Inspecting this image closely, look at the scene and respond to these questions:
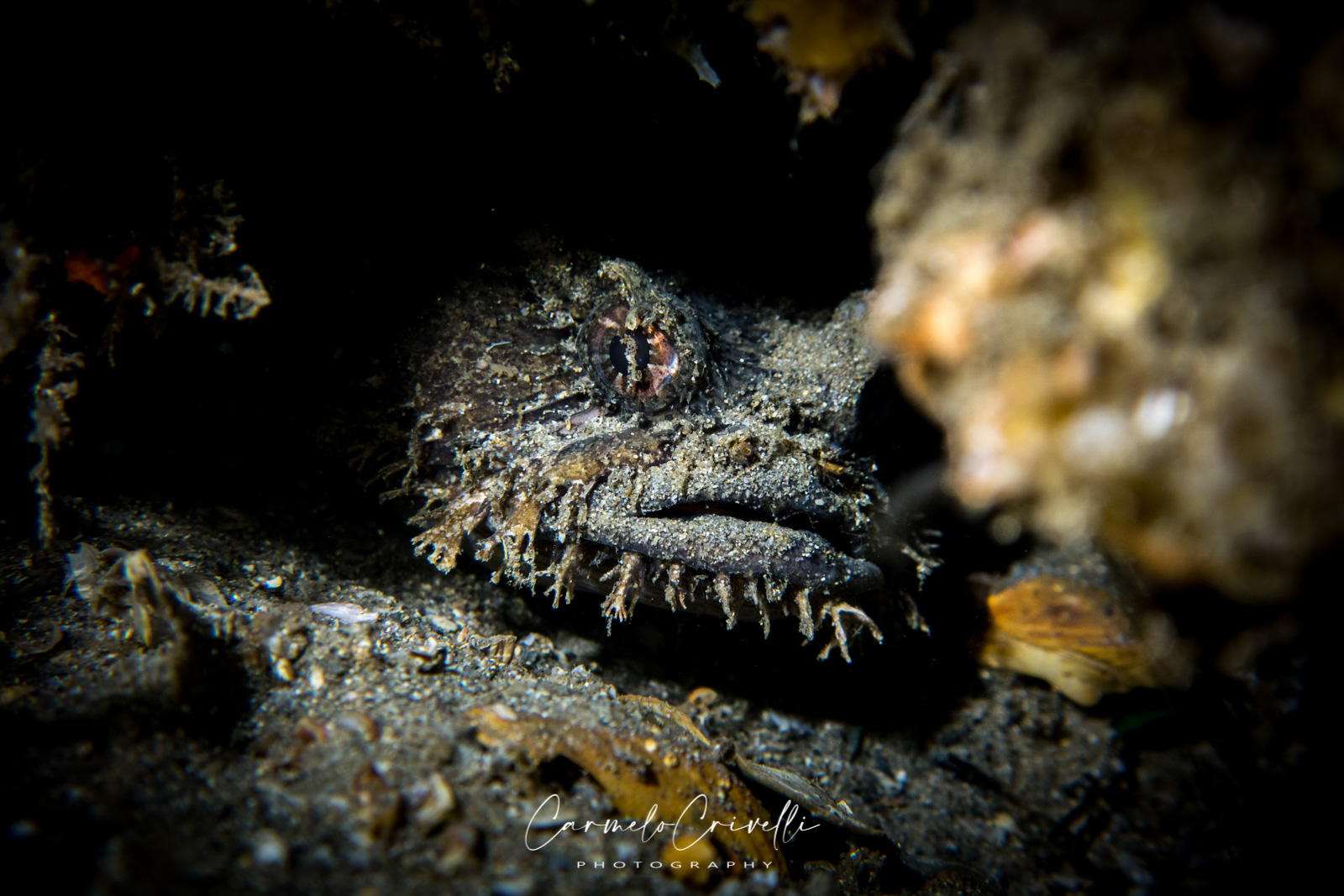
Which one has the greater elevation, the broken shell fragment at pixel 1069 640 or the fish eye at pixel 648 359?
the fish eye at pixel 648 359

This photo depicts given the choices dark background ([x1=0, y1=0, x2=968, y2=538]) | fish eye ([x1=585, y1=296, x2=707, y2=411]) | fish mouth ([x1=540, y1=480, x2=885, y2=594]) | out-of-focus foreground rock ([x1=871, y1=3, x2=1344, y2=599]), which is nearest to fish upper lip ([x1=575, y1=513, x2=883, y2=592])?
fish mouth ([x1=540, y1=480, x2=885, y2=594])

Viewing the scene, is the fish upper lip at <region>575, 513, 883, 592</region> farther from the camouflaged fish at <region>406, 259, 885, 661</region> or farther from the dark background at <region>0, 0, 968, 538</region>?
the dark background at <region>0, 0, 968, 538</region>

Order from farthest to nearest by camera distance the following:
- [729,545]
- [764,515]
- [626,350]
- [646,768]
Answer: [626,350], [764,515], [729,545], [646,768]

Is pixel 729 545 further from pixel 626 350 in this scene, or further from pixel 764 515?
pixel 626 350

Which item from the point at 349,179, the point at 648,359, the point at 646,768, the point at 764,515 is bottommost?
the point at 646,768

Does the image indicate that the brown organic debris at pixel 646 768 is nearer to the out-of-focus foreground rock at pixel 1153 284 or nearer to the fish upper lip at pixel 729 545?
the fish upper lip at pixel 729 545

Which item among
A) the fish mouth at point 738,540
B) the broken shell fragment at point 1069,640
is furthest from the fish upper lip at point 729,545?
the broken shell fragment at point 1069,640

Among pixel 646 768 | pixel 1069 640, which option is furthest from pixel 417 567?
pixel 1069 640

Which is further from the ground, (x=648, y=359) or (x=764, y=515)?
(x=648, y=359)

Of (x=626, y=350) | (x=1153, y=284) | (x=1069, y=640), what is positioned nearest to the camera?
(x=1153, y=284)
